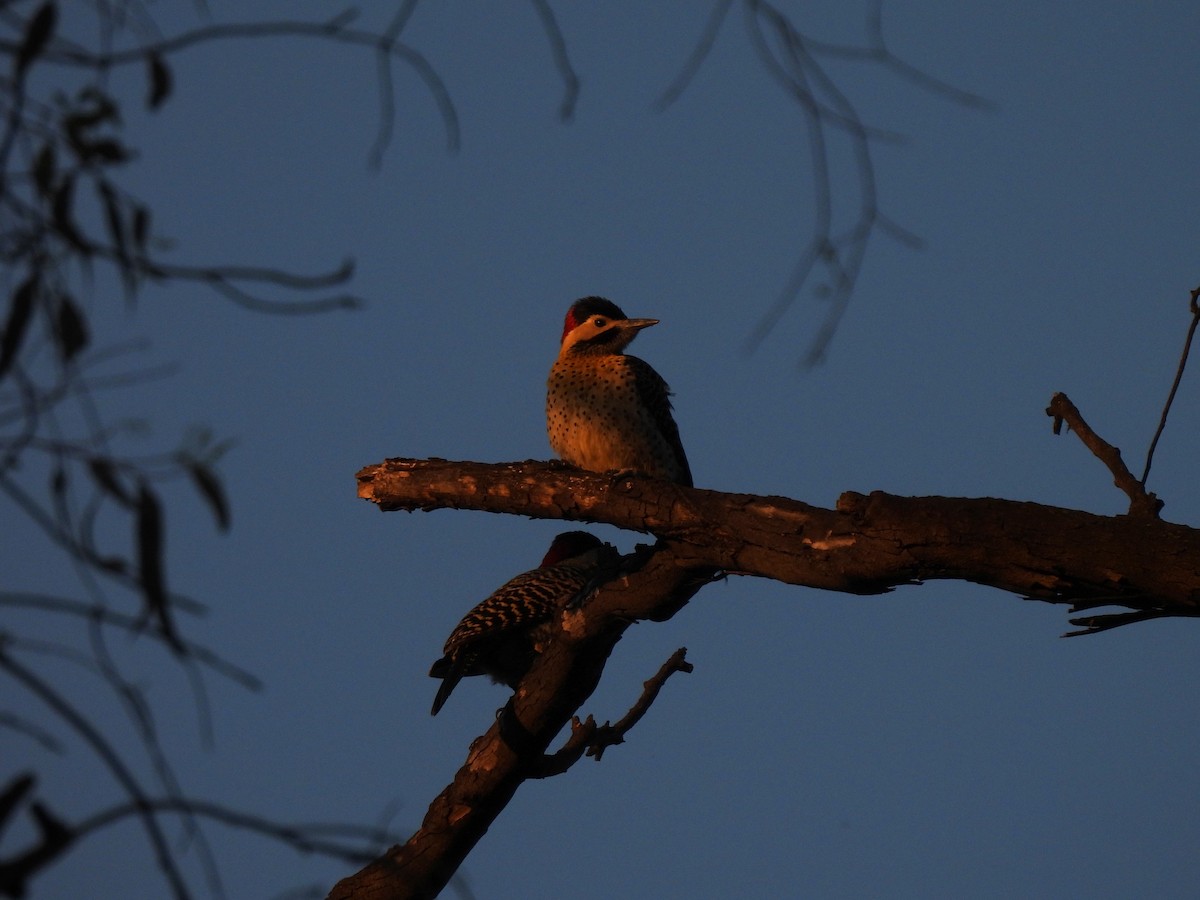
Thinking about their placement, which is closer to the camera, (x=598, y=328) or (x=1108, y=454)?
(x=1108, y=454)

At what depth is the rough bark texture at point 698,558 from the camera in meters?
4.41

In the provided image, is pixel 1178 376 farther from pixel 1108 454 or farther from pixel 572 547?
pixel 572 547

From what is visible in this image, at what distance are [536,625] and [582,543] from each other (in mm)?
1389

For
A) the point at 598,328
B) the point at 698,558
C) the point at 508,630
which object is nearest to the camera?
the point at 698,558

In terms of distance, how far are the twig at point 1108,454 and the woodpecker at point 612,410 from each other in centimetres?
208

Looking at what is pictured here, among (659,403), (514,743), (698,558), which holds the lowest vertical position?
(514,743)

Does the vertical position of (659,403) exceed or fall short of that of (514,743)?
it exceeds it

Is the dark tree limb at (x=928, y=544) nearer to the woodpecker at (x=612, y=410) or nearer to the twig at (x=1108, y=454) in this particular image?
the twig at (x=1108, y=454)

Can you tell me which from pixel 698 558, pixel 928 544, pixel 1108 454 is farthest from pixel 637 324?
pixel 928 544

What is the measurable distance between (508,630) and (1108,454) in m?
3.52

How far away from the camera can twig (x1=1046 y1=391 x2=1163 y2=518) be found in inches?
193

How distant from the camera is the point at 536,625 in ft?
25.1

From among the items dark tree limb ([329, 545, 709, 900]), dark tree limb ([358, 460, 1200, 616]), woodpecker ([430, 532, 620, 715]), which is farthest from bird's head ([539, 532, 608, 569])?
dark tree limb ([358, 460, 1200, 616])

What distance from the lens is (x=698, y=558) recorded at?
5254 millimetres
